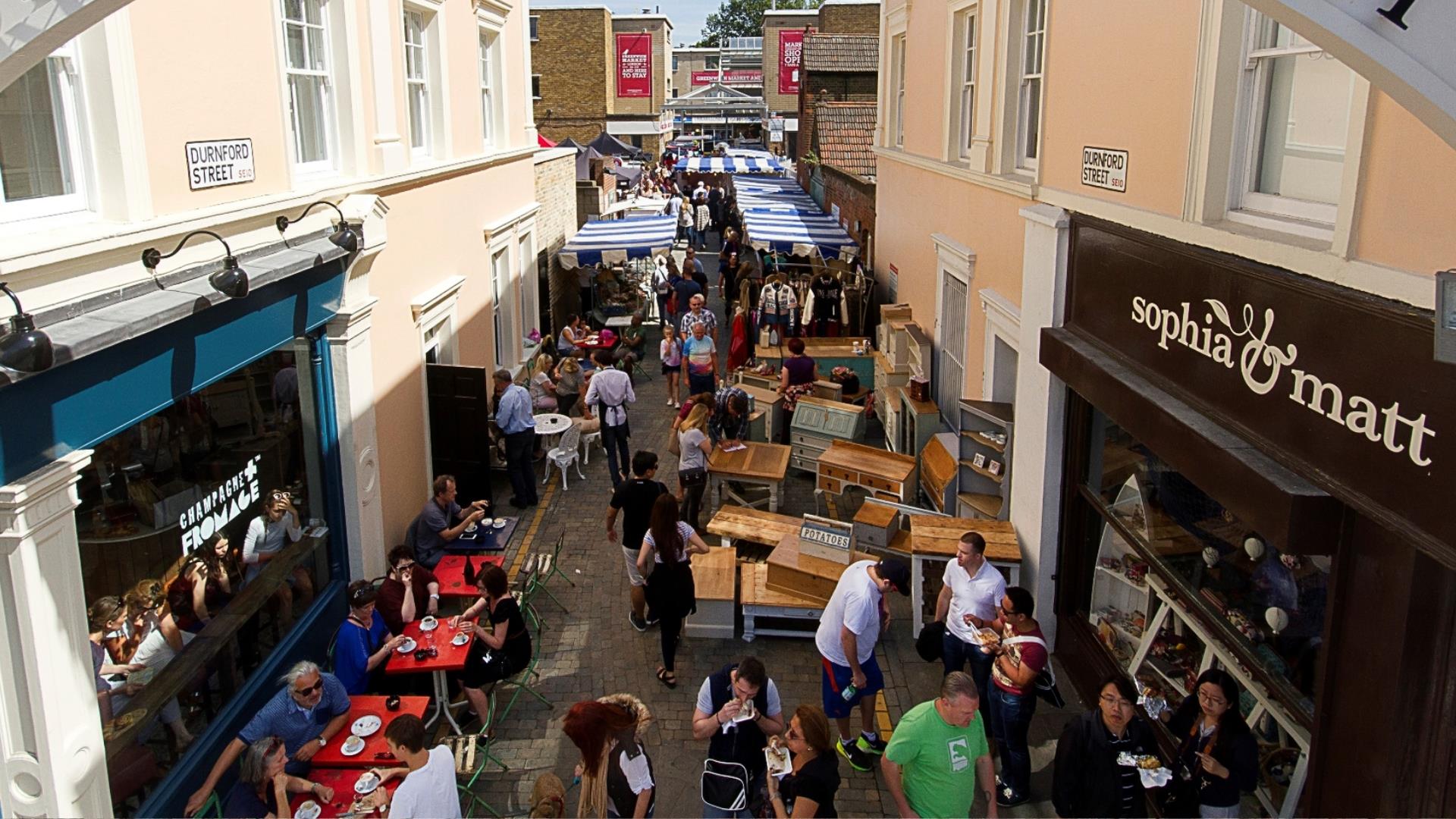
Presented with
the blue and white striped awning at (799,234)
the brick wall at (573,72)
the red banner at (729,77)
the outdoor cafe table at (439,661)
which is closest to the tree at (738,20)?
the red banner at (729,77)

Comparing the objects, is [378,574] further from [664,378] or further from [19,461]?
[664,378]

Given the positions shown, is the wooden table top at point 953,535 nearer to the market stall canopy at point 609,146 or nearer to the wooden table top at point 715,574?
the wooden table top at point 715,574

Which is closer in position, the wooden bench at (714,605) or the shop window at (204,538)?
the shop window at (204,538)

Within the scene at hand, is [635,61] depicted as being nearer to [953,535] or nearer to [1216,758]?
[953,535]

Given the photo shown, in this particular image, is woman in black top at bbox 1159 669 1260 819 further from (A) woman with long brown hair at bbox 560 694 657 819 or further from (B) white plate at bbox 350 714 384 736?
(B) white plate at bbox 350 714 384 736

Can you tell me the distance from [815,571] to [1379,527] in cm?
480

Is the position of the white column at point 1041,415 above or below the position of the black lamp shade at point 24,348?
below

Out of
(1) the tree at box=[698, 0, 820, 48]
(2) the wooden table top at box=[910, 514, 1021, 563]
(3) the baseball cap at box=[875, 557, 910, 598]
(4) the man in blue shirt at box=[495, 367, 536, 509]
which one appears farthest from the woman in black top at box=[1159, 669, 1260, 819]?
(1) the tree at box=[698, 0, 820, 48]

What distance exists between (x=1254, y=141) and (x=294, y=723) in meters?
6.24

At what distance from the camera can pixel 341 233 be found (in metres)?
7.86

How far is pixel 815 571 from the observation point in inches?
332

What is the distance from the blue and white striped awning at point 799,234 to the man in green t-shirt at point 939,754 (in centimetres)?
1452

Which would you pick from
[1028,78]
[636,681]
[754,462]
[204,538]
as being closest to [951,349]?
[754,462]

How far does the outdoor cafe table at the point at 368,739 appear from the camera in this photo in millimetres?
6062
